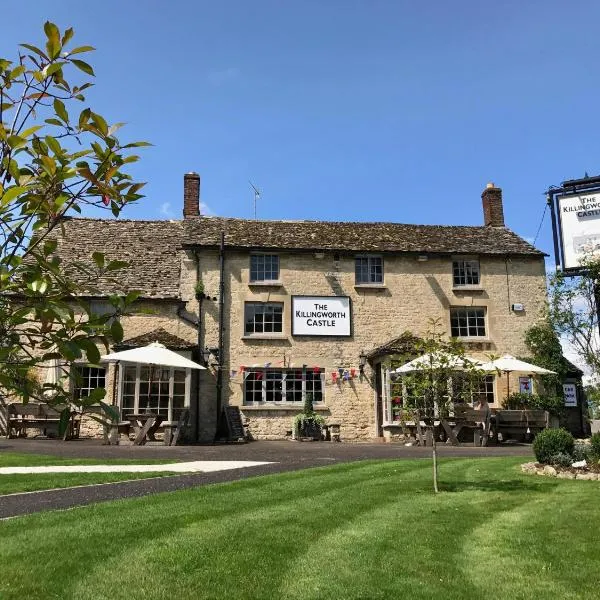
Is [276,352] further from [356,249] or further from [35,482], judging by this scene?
[35,482]

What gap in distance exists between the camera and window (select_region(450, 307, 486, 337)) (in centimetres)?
2327

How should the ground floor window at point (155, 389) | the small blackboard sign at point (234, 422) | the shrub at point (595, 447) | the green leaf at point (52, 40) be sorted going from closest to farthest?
1. the green leaf at point (52, 40)
2. the shrub at point (595, 447)
3. the ground floor window at point (155, 389)
4. the small blackboard sign at point (234, 422)

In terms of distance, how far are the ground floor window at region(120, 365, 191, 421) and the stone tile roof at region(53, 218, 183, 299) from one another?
2.70 metres

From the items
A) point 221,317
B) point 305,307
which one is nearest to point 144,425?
point 221,317

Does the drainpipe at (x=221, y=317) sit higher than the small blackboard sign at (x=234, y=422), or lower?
higher

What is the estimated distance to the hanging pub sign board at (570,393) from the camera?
22.3 m

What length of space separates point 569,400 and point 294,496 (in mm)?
17052

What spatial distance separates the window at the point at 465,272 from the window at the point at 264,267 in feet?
22.7

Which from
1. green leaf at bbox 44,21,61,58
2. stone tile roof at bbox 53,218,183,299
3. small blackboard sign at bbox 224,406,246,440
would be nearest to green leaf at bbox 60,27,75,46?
green leaf at bbox 44,21,61,58

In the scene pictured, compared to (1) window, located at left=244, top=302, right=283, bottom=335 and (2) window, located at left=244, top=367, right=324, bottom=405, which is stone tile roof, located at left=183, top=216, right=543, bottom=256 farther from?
(2) window, located at left=244, top=367, right=324, bottom=405

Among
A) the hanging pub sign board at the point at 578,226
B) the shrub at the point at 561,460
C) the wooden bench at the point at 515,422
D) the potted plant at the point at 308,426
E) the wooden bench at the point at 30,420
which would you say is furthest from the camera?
the potted plant at the point at 308,426

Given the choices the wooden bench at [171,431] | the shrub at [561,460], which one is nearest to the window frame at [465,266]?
the wooden bench at [171,431]

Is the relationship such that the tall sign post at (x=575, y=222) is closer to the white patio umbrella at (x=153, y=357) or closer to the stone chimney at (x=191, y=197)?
the white patio umbrella at (x=153, y=357)

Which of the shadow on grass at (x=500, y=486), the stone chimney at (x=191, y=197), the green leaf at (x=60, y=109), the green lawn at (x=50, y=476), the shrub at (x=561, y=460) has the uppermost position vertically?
the stone chimney at (x=191, y=197)
